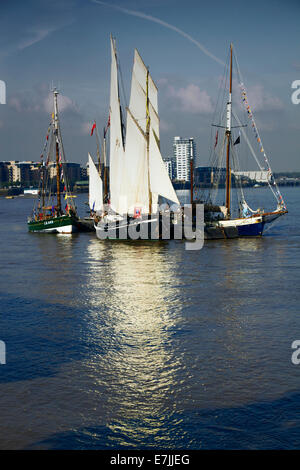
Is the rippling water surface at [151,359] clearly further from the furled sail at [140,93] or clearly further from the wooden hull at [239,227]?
the furled sail at [140,93]

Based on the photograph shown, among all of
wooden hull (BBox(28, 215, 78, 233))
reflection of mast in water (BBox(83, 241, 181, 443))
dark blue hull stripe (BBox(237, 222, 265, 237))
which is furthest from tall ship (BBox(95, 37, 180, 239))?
reflection of mast in water (BBox(83, 241, 181, 443))

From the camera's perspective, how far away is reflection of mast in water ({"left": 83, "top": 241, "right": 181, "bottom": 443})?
47.2 feet

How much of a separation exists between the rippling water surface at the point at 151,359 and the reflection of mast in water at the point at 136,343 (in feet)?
0.18

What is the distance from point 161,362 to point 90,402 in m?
3.84

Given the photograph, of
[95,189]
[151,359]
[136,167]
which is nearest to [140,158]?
[136,167]

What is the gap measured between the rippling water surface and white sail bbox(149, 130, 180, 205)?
20271mm

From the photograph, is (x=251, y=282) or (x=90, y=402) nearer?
(x=90, y=402)

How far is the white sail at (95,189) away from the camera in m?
73.6

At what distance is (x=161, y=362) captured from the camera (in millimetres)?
18172

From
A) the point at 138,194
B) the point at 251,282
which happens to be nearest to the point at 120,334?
the point at 251,282

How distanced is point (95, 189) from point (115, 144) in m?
11.7

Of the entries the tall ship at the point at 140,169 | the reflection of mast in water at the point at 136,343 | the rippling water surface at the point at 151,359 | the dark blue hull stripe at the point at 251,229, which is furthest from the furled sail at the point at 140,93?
the rippling water surface at the point at 151,359

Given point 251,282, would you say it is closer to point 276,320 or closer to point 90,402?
point 276,320

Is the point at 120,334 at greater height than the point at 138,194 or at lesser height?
lesser
